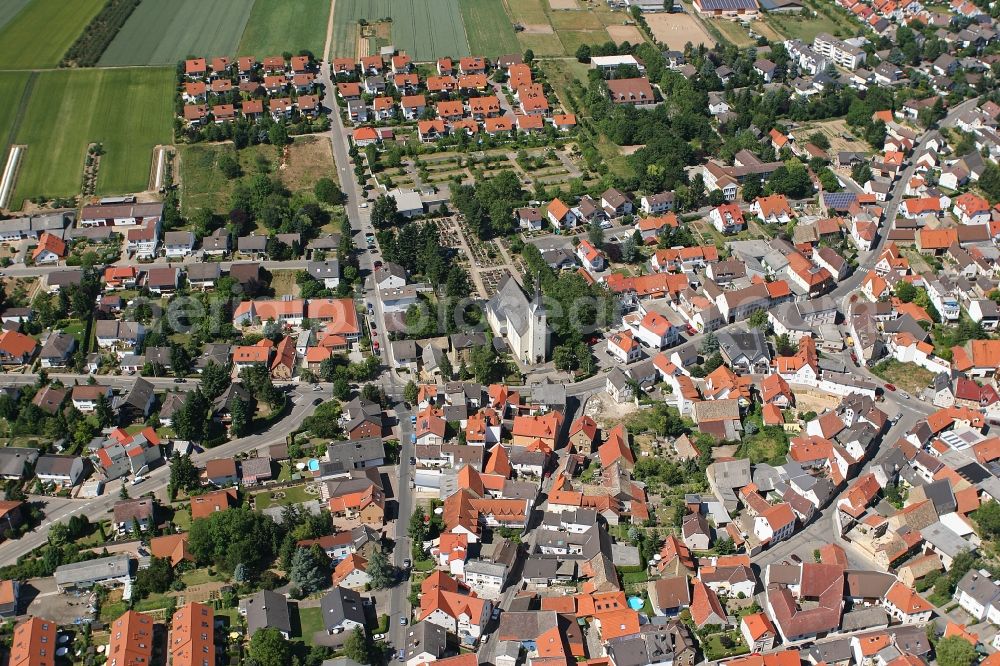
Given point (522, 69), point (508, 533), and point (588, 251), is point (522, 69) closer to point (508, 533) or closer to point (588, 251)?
point (588, 251)

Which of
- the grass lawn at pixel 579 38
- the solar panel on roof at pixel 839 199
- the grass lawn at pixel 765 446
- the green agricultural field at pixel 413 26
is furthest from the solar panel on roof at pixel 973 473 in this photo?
the green agricultural field at pixel 413 26

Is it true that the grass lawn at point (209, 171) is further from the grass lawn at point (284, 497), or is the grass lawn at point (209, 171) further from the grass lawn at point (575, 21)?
the grass lawn at point (575, 21)

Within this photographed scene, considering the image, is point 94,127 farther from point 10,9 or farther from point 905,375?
point 905,375

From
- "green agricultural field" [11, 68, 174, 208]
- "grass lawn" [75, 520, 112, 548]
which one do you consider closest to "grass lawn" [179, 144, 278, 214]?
"green agricultural field" [11, 68, 174, 208]

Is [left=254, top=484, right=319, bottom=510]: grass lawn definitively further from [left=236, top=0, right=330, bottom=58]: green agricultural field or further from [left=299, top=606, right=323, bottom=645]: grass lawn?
[left=236, top=0, right=330, bottom=58]: green agricultural field

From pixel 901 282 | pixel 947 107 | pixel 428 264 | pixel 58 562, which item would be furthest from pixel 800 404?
pixel 947 107

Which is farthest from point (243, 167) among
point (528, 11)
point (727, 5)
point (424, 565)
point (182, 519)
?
point (727, 5)
